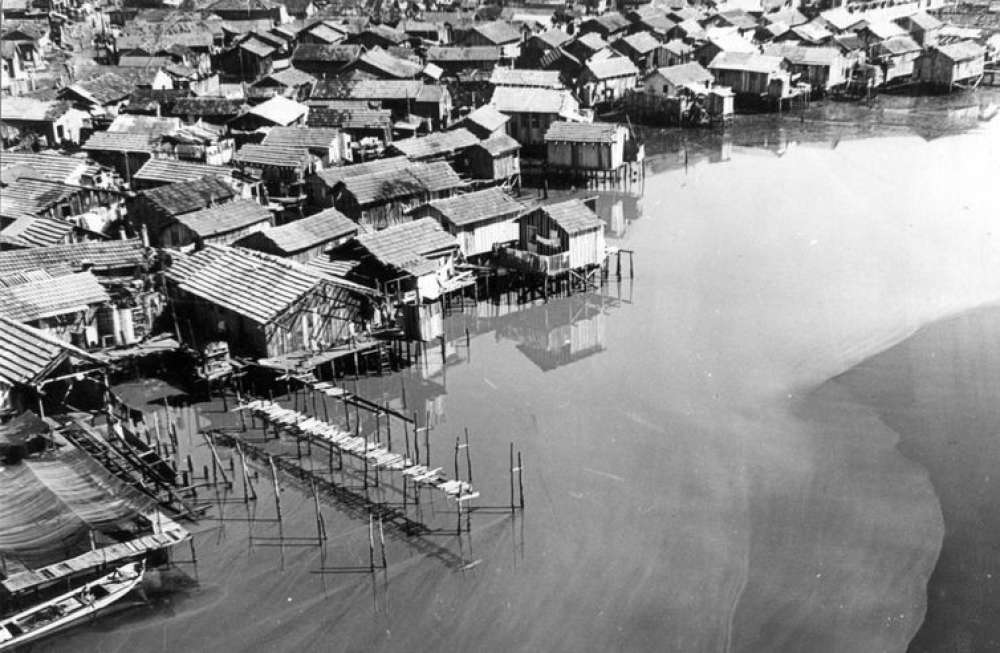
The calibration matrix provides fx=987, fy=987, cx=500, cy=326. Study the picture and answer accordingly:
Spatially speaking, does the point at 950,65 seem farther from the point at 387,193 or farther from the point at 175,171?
the point at 175,171

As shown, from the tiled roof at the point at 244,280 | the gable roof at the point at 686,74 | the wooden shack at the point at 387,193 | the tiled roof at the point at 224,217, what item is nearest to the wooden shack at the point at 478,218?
the wooden shack at the point at 387,193

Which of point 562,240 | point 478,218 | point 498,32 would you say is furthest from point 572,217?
point 498,32

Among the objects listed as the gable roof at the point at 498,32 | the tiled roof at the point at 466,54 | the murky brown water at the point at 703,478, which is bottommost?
the murky brown water at the point at 703,478

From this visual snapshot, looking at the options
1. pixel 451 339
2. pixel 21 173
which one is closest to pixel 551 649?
pixel 451 339

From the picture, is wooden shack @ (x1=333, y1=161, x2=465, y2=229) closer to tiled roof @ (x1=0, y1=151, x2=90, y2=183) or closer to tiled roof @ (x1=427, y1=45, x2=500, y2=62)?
tiled roof @ (x1=0, y1=151, x2=90, y2=183)

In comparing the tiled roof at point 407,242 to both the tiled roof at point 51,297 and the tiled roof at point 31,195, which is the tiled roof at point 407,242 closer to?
the tiled roof at point 51,297

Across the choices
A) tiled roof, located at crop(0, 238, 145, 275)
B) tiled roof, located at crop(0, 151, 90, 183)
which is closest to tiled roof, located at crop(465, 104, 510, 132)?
tiled roof, located at crop(0, 151, 90, 183)
